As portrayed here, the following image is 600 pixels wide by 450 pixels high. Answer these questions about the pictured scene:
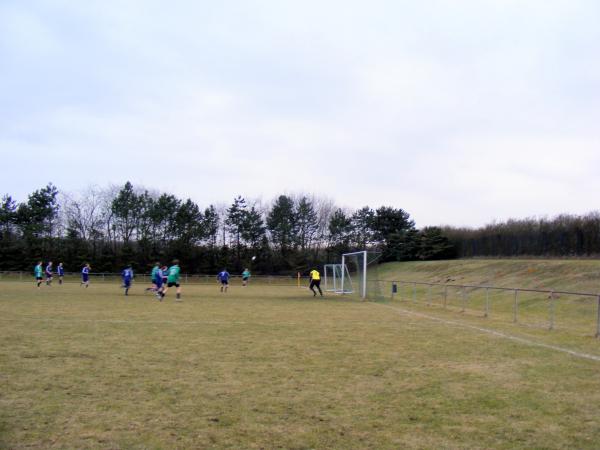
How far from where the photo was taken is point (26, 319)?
15.0m

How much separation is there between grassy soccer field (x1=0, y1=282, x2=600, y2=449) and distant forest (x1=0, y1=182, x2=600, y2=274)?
41.1 meters

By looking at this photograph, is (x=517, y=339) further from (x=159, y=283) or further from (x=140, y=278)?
(x=140, y=278)

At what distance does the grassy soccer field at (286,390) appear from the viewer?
17.4 ft

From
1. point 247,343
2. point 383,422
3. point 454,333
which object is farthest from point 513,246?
point 383,422

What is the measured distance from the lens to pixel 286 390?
283 inches

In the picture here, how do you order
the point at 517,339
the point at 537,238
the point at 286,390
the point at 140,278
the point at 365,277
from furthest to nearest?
the point at 140,278 < the point at 537,238 < the point at 365,277 < the point at 517,339 < the point at 286,390

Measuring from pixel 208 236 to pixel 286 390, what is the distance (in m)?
69.2

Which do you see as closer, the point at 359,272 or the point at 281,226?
the point at 359,272

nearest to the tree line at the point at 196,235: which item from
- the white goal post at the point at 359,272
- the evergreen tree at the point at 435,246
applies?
the evergreen tree at the point at 435,246

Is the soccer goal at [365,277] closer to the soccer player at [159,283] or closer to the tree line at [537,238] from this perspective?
the soccer player at [159,283]

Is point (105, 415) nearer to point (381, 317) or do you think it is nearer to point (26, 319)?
point (26, 319)

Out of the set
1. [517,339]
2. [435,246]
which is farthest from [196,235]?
[517,339]

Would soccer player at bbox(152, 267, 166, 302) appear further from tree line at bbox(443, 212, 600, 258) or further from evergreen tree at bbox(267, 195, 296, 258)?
evergreen tree at bbox(267, 195, 296, 258)

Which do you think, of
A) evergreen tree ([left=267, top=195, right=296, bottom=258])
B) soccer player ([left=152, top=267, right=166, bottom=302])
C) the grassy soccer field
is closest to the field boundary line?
the grassy soccer field
